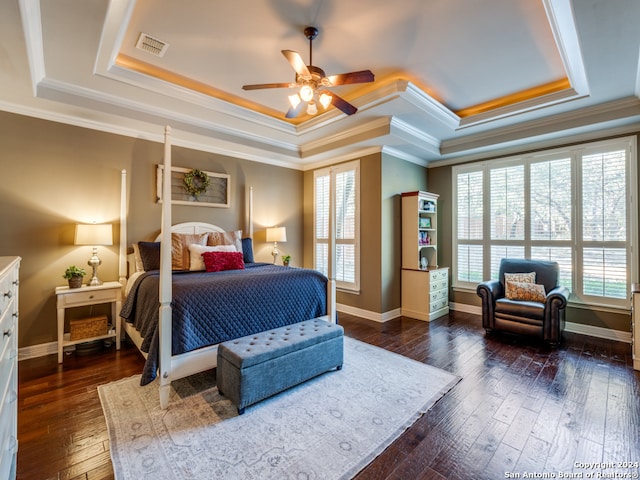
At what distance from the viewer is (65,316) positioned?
3.36 m

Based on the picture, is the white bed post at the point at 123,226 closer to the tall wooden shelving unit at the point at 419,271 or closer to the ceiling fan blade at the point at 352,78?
the ceiling fan blade at the point at 352,78

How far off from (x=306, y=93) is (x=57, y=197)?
3008mm

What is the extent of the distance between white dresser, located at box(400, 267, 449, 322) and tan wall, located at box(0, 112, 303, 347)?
3.55 m

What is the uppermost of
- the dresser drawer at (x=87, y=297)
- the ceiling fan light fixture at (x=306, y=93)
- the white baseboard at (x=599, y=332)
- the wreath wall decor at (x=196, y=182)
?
the ceiling fan light fixture at (x=306, y=93)

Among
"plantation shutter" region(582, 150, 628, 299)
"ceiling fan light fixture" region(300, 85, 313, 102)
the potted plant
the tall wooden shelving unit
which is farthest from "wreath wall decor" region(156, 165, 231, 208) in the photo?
"plantation shutter" region(582, 150, 628, 299)

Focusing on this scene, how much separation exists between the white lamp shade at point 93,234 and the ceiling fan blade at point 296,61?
266 cm

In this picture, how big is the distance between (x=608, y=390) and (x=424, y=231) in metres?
3.07

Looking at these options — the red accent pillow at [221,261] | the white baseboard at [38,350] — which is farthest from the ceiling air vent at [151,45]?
the white baseboard at [38,350]

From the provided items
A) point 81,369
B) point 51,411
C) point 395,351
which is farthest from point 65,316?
point 395,351

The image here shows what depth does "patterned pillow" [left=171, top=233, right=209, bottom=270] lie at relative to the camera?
3672mm

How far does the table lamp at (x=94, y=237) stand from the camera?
320 centimetres

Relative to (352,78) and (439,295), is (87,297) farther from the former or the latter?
(439,295)

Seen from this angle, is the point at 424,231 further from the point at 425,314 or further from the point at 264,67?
the point at 264,67

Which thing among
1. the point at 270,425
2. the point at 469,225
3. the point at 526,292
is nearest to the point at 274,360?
the point at 270,425
